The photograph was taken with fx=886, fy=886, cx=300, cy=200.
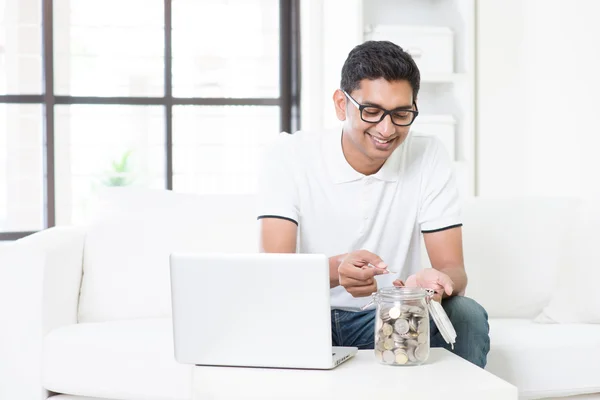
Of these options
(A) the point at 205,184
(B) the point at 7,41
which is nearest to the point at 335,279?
(A) the point at 205,184

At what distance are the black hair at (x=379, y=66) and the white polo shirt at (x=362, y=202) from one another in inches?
9.1

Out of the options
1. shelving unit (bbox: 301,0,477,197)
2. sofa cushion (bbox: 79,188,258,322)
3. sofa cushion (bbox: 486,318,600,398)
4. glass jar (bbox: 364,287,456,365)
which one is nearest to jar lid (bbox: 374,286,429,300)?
glass jar (bbox: 364,287,456,365)

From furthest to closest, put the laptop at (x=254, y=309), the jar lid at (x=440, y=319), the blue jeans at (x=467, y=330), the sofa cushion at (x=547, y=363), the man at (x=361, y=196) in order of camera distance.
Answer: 1. the sofa cushion at (x=547, y=363)
2. the man at (x=361, y=196)
3. the blue jeans at (x=467, y=330)
4. the jar lid at (x=440, y=319)
5. the laptop at (x=254, y=309)

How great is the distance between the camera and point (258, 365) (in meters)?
1.63

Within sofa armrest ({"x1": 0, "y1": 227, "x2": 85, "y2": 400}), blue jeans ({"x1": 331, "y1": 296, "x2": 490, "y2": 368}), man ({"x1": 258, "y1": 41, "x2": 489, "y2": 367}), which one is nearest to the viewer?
blue jeans ({"x1": 331, "y1": 296, "x2": 490, "y2": 368})

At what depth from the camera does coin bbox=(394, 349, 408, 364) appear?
164 centimetres

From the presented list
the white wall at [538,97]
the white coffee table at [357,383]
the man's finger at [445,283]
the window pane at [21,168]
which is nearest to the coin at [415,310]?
the white coffee table at [357,383]

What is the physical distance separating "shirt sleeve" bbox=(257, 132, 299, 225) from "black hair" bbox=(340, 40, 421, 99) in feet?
0.86

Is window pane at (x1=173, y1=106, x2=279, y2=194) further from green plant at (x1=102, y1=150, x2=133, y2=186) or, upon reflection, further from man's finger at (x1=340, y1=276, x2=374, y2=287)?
man's finger at (x1=340, y1=276, x2=374, y2=287)

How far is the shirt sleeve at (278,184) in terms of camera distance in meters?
2.19

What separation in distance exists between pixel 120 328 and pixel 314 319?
3.71 feet

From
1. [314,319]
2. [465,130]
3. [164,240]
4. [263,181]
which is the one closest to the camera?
[314,319]

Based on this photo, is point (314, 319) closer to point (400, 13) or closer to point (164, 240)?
point (164, 240)

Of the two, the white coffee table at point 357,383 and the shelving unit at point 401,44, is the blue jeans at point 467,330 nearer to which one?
the white coffee table at point 357,383
